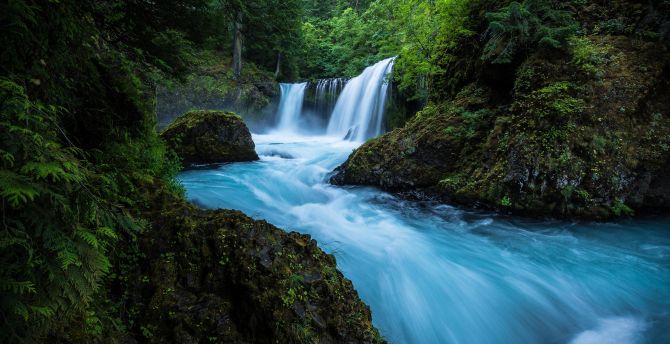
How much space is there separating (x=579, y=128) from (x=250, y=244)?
6.63m

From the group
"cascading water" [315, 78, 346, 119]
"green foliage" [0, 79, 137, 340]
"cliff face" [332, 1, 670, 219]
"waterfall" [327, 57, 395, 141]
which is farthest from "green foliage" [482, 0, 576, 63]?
"cascading water" [315, 78, 346, 119]

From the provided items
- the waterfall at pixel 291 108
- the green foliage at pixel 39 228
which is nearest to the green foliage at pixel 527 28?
the green foliage at pixel 39 228

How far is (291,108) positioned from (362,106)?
5.69m

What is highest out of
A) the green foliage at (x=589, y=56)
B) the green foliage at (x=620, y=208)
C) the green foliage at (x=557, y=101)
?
the green foliage at (x=589, y=56)

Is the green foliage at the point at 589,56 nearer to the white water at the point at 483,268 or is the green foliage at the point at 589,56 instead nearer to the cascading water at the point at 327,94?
the white water at the point at 483,268

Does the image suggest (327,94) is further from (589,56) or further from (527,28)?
(589,56)

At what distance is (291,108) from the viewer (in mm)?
20688

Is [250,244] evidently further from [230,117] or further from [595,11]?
[595,11]

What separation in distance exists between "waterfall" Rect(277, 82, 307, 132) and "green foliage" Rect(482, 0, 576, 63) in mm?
13891

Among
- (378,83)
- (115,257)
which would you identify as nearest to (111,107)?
(115,257)

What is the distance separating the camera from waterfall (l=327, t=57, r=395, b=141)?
1545 cm

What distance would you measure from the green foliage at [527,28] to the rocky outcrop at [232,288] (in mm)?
6718

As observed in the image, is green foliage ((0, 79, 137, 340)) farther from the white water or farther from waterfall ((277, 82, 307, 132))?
waterfall ((277, 82, 307, 132))

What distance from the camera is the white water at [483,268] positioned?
4.01 meters
